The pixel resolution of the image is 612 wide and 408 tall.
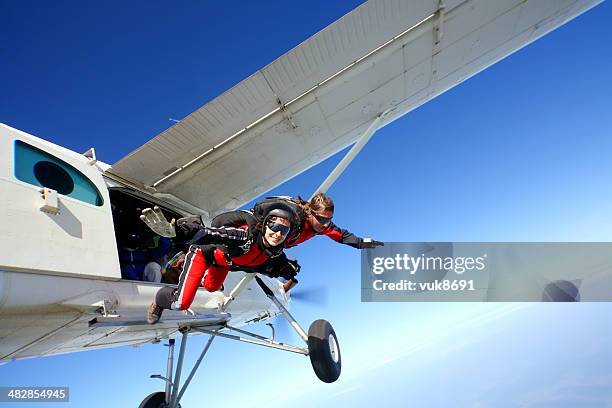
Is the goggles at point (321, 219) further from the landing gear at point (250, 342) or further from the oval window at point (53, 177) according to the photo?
the oval window at point (53, 177)

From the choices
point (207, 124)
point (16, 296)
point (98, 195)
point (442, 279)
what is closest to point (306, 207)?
point (207, 124)

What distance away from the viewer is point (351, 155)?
5.46 m

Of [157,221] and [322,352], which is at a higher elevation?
[157,221]

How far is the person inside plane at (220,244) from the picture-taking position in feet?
9.93

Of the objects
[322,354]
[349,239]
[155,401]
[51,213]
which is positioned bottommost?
[155,401]

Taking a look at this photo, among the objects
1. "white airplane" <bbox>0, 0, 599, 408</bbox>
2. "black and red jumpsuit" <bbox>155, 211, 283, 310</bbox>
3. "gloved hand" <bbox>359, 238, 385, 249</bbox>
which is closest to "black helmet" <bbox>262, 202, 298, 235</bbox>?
"black and red jumpsuit" <bbox>155, 211, 283, 310</bbox>

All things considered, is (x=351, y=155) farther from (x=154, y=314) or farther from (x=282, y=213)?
(x=154, y=314)

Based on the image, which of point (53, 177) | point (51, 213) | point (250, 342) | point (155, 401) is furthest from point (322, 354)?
point (53, 177)

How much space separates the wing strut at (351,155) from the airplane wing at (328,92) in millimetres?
139

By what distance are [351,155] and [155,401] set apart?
470cm

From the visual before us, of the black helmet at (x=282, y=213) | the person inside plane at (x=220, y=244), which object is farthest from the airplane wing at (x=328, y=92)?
the black helmet at (x=282, y=213)

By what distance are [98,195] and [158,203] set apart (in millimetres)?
1485

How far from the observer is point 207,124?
4.71 m

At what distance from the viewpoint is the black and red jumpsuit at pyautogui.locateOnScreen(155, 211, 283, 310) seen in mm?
3543
